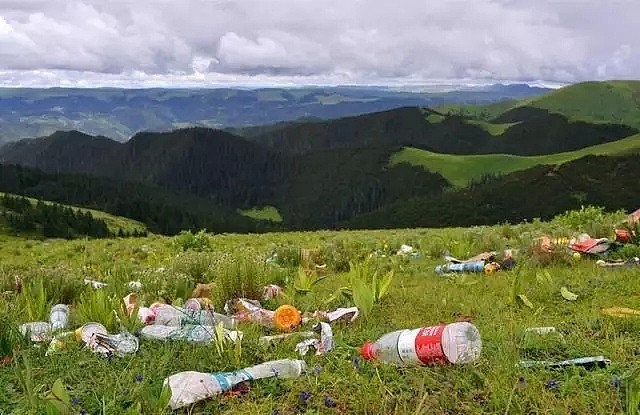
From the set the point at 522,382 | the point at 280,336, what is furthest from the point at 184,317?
the point at 522,382

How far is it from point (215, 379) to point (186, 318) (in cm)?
157

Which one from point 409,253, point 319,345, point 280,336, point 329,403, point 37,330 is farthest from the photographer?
point 409,253

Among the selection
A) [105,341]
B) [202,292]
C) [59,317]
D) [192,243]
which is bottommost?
[192,243]

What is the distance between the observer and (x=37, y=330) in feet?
16.3

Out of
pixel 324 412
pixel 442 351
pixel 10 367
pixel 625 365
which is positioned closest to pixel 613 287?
pixel 625 365

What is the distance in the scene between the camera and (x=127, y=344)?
4.43 meters

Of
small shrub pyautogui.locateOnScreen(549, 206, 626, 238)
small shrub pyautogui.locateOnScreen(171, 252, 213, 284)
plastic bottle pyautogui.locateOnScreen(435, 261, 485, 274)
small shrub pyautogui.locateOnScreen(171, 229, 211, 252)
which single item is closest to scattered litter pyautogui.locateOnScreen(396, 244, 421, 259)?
plastic bottle pyautogui.locateOnScreen(435, 261, 485, 274)

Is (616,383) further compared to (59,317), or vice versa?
(59,317)

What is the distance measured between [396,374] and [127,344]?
2153 millimetres

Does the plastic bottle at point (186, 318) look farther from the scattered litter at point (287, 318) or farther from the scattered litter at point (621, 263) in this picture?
the scattered litter at point (621, 263)

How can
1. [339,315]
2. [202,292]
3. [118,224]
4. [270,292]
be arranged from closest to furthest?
[339,315] < [270,292] < [202,292] < [118,224]

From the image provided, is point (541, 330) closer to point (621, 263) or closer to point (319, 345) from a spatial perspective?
point (319, 345)

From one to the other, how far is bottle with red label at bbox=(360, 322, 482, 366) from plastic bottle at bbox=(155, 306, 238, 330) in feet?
5.88

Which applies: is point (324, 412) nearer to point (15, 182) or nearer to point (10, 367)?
point (10, 367)
